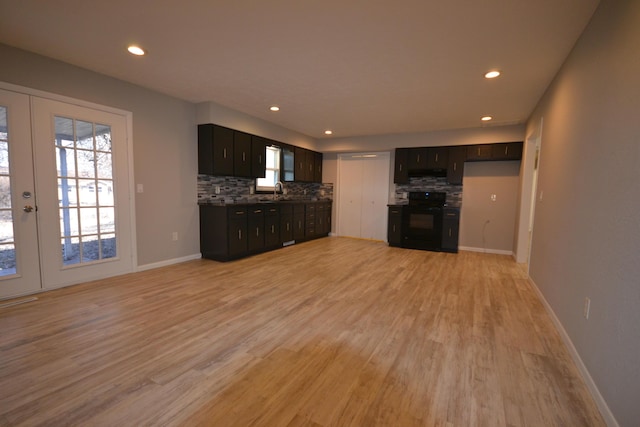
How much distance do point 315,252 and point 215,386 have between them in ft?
12.6

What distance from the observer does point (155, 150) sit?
4.09m

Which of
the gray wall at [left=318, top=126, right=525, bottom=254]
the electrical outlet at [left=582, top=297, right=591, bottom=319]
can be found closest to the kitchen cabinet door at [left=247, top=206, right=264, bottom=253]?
the gray wall at [left=318, top=126, right=525, bottom=254]

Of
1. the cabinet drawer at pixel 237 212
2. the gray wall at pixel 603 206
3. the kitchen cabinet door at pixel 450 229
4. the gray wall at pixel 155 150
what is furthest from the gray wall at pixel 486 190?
the gray wall at pixel 155 150

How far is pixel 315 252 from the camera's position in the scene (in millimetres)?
5484

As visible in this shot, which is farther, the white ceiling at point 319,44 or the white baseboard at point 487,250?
the white baseboard at point 487,250

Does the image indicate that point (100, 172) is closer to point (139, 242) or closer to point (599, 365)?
point (139, 242)

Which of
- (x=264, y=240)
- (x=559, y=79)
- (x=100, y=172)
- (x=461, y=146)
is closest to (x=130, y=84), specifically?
(x=100, y=172)

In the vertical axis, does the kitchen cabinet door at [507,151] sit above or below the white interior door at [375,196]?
above

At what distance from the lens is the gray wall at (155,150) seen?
10.6 feet

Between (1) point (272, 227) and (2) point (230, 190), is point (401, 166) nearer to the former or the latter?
(1) point (272, 227)

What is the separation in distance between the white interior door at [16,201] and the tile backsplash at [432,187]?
20.2 ft

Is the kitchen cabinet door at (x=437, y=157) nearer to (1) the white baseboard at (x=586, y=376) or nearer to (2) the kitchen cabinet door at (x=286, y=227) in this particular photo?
(2) the kitchen cabinet door at (x=286, y=227)

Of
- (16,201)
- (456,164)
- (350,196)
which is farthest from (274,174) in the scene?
(16,201)

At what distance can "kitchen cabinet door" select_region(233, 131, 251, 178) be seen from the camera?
4.88 m
